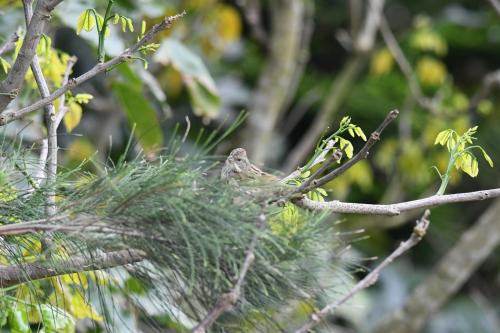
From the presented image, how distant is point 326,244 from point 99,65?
30 cm

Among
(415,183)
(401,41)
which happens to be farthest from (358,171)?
(401,41)

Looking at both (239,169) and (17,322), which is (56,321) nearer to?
(17,322)

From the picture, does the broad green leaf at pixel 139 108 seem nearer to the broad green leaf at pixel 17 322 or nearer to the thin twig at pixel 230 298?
the broad green leaf at pixel 17 322

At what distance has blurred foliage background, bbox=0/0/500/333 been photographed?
2666mm

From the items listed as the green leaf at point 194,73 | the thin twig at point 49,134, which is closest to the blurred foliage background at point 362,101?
the green leaf at point 194,73

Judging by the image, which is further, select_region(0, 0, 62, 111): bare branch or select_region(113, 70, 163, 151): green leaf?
select_region(113, 70, 163, 151): green leaf

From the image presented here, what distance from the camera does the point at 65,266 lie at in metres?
0.85

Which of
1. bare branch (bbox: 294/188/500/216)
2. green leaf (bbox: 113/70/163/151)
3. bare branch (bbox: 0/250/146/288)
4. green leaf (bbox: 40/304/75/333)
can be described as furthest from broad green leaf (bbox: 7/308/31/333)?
green leaf (bbox: 113/70/163/151)

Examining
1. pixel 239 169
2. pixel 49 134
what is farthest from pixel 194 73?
pixel 239 169

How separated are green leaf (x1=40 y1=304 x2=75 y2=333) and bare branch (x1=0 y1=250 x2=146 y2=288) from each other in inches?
3.6

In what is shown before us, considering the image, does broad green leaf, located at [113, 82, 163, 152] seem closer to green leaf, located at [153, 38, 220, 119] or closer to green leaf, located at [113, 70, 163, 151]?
green leaf, located at [113, 70, 163, 151]

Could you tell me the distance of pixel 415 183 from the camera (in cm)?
318

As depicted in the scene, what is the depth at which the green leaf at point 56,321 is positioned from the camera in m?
0.99

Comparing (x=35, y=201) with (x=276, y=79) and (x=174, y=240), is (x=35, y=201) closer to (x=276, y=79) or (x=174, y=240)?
(x=174, y=240)
